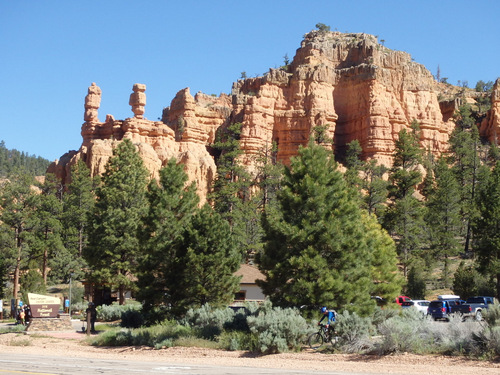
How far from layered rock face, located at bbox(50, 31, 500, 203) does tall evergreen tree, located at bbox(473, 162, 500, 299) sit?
34.6m

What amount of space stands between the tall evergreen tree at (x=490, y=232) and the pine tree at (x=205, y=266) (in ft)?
66.2

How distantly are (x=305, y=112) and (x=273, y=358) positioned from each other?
62893 mm

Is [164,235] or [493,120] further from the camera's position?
[493,120]

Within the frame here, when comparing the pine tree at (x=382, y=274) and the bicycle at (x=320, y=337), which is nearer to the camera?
the bicycle at (x=320, y=337)

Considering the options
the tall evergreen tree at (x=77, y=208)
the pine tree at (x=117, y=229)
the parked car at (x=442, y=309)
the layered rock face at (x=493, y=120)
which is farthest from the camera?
the layered rock face at (x=493, y=120)

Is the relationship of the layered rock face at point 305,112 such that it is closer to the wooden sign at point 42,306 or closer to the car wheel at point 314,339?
the wooden sign at point 42,306

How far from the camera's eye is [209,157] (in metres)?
73.9

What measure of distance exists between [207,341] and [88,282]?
1978 centimetres

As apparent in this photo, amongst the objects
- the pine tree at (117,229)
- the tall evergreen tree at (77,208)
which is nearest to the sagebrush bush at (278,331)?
the pine tree at (117,229)

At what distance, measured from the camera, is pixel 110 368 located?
17.4 m

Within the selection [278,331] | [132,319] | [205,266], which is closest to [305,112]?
[132,319]

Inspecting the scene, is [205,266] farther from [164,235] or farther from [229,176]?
[229,176]

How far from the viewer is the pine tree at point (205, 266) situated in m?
27.7

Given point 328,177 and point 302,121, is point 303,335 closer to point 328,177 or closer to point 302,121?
point 328,177
